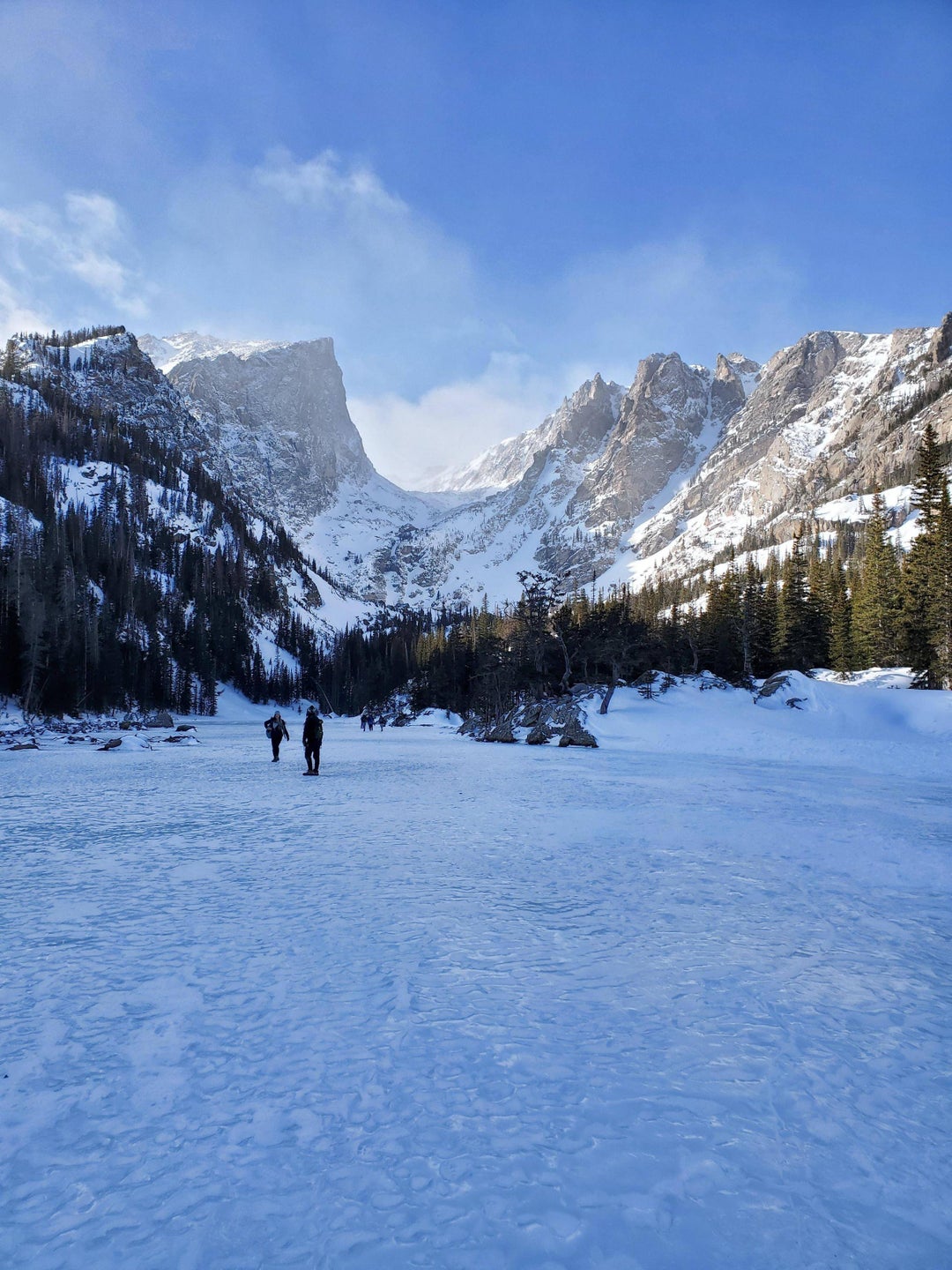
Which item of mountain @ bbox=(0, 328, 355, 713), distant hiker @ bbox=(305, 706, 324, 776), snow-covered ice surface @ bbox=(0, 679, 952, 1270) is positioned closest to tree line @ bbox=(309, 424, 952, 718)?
distant hiker @ bbox=(305, 706, 324, 776)

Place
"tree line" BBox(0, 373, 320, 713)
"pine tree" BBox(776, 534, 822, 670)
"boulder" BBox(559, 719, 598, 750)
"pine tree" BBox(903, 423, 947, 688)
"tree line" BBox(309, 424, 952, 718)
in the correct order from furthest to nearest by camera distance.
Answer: "tree line" BBox(0, 373, 320, 713), "pine tree" BBox(776, 534, 822, 670), "tree line" BBox(309, 424, 952, 718), "pine tree" BBox(903, 423, 947, 688), "boulder" BBox(559, 719, 598, 750)

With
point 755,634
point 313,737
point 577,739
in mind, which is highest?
point 755,634

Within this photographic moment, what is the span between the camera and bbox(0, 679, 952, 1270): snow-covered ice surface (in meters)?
2.39

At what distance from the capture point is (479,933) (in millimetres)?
5543

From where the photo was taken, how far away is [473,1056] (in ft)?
11.7

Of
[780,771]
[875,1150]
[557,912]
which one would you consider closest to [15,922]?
[557,912]

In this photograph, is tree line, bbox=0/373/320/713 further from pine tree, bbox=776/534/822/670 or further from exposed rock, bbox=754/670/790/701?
pine tree, bbox=776/534/822/670

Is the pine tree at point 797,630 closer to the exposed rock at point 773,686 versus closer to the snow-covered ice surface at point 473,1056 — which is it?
the exposed rock at point 773,686

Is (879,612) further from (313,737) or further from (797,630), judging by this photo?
(313,737)

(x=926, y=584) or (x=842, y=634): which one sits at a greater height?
(x=926, y=584)

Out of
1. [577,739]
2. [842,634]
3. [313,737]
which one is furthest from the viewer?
[842,634]

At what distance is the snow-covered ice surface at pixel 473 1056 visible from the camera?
2395 mm

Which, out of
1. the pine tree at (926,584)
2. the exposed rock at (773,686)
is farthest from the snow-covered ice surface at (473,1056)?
the pine tree at (926,584)

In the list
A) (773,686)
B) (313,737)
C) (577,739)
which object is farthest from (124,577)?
(773,686)
